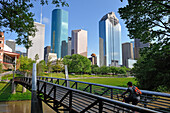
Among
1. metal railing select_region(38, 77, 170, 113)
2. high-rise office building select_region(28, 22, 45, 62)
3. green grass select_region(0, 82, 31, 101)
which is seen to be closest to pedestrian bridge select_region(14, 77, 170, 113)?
metal railing select_region(38, 77, 170, 113)

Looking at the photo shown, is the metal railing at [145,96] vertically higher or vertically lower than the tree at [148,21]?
lower

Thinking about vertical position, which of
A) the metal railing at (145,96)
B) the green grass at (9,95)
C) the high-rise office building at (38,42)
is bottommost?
the green grass at (9,95)

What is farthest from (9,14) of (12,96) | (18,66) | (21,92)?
(18,66)

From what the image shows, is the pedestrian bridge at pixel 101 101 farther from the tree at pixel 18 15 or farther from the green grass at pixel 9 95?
the green grass at pixel 9 95

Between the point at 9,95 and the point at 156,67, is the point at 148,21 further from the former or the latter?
the point at 9,95

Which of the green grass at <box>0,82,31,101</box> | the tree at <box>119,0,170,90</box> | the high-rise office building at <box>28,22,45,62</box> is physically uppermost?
the high-rise office building at <box>28,22,45,62</box>

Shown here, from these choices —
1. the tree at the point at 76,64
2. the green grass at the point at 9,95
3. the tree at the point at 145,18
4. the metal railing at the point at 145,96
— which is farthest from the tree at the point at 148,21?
the tree at the point at 76,64

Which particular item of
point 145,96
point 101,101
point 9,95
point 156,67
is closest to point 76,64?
point 9,95

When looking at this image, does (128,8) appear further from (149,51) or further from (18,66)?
(18,66)

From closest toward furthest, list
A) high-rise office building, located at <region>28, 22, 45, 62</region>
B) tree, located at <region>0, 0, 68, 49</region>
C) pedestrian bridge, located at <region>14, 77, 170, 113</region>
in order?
pedestrian bridge, located at <region>14, 77, 170, 113</region>, tree, located at <region>0, 0, 68, 49</region>, high-rise office building, located at <region>28, 22, 45, 62</region>

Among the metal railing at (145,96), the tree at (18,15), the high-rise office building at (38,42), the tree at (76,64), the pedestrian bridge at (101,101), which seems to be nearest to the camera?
the pedestrian bridge at (101,101)

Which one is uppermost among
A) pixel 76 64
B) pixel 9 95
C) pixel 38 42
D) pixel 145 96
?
pixel 38 42

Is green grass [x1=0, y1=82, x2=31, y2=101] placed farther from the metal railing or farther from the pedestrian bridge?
the metal railing

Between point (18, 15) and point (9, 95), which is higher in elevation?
point (18, 15)
